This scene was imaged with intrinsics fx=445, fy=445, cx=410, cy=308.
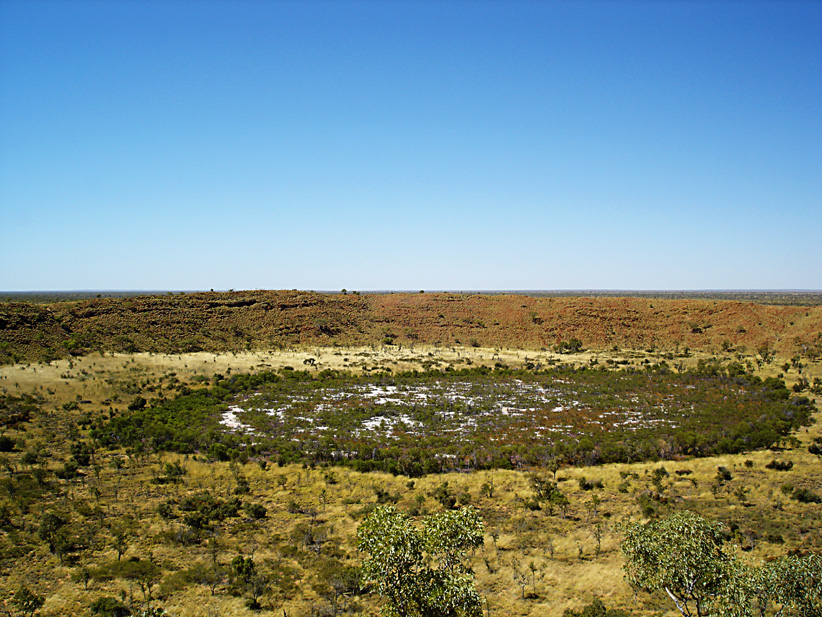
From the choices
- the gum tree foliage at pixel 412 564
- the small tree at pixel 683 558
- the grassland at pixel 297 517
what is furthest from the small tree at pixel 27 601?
the small tree at pixel 683 558

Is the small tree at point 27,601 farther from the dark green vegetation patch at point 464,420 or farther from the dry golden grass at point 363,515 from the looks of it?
the dark green vegetation patch at point 464,420

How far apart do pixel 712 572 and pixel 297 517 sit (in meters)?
15.3

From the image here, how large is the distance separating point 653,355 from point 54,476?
62395 mm

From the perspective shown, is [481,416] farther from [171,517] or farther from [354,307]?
[354,307]

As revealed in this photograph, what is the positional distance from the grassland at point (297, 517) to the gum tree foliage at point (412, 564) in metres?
6.15

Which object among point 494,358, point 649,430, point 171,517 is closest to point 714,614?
point 171,517

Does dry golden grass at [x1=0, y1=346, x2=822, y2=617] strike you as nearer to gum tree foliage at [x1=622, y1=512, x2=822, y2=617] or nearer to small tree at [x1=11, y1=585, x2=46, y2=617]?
small tree at [x1=11, y1=585, x2=46, y2=617]

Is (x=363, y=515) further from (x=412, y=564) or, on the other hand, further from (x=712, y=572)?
(x=712, y=572)

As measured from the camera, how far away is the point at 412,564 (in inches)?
348

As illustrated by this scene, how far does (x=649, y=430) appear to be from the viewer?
28516 mm

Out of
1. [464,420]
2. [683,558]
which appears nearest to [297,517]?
[683,558]

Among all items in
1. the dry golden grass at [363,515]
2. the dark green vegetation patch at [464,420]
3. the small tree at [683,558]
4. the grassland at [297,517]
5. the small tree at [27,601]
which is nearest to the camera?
the small tree at [683,558]

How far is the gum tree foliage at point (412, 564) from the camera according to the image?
842 cm

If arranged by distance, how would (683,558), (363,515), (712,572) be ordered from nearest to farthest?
(712,572), (683,558), (363,515)
